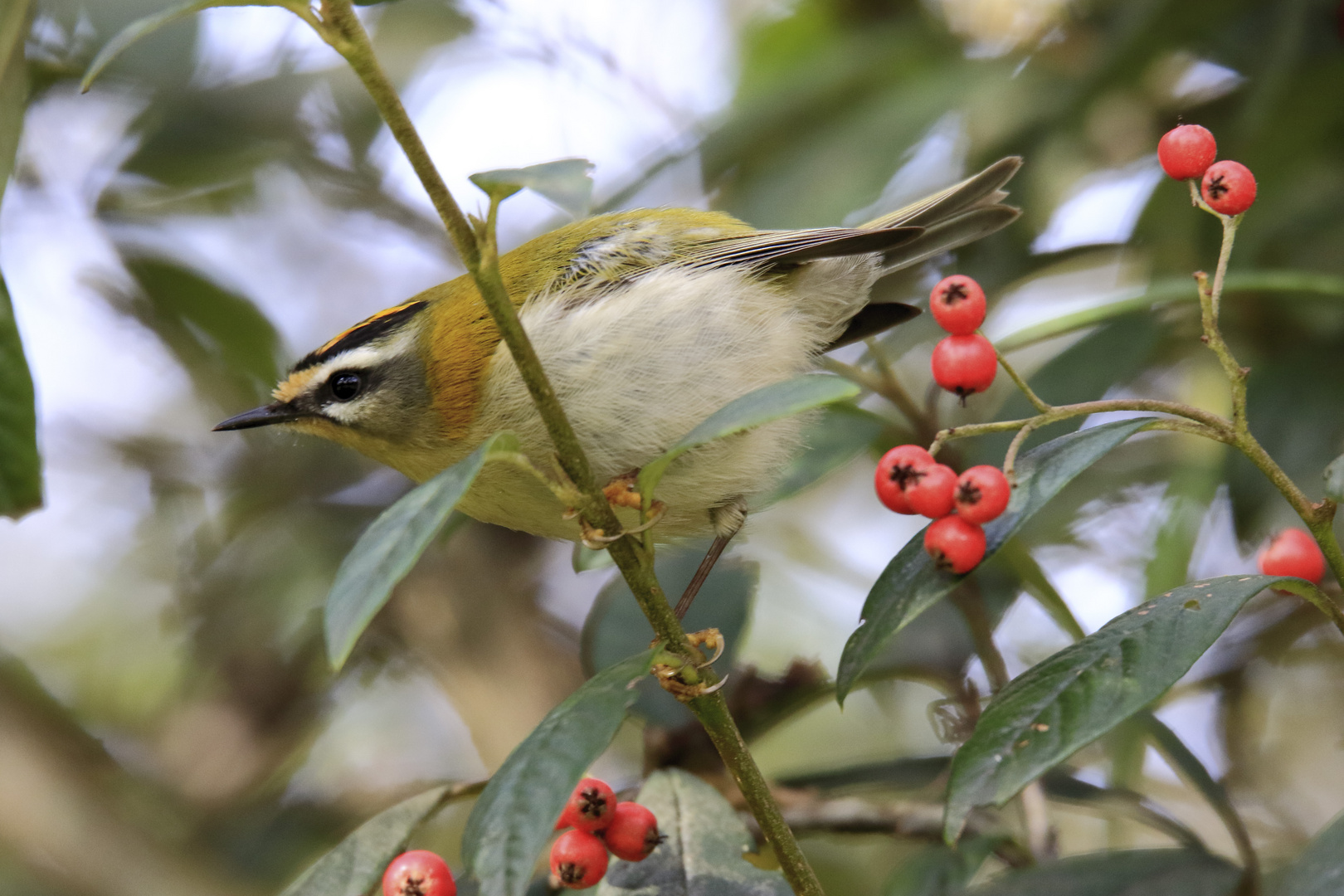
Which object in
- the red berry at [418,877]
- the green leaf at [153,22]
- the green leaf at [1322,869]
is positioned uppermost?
the green leaf at [153,22]

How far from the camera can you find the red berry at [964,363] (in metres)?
1.49

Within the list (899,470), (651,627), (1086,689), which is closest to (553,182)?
(899,470)

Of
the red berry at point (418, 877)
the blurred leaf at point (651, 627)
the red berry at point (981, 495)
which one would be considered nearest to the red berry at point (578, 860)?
the red berry at point (418, 877)

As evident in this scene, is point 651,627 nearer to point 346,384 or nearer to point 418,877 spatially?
point 418,877

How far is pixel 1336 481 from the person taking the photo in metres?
1.27

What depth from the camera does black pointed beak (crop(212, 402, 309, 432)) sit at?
2357 millimetres

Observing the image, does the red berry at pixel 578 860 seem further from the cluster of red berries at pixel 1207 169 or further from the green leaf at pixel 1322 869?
the cluster of red berries at pixel 1207 169

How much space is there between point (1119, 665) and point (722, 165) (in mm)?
1902

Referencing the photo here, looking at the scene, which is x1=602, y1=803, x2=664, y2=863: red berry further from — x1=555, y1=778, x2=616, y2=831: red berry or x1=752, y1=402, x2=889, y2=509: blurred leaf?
x1=752, y1=402, x2=889, y2=509: blurred leaf

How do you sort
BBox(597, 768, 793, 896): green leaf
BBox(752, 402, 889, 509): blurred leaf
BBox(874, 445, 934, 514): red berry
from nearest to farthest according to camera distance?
BBox(874, 445, 934, 514): red berry, BBox(597, 768, 793, 896): green leaf, BBox(752, 402, 889, 509): blurred leaf

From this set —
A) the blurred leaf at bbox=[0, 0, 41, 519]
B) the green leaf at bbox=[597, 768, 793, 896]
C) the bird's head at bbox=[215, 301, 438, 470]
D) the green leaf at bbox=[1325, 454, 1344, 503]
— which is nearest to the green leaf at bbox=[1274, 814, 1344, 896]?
the green leaf at bbox=[1325, 454, 1344, 503]

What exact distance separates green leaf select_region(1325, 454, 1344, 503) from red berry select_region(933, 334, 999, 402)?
390 mm

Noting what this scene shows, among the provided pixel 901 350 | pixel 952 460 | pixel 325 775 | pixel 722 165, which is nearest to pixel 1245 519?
pixel 952 460

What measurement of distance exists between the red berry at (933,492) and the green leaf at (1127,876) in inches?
24.6
